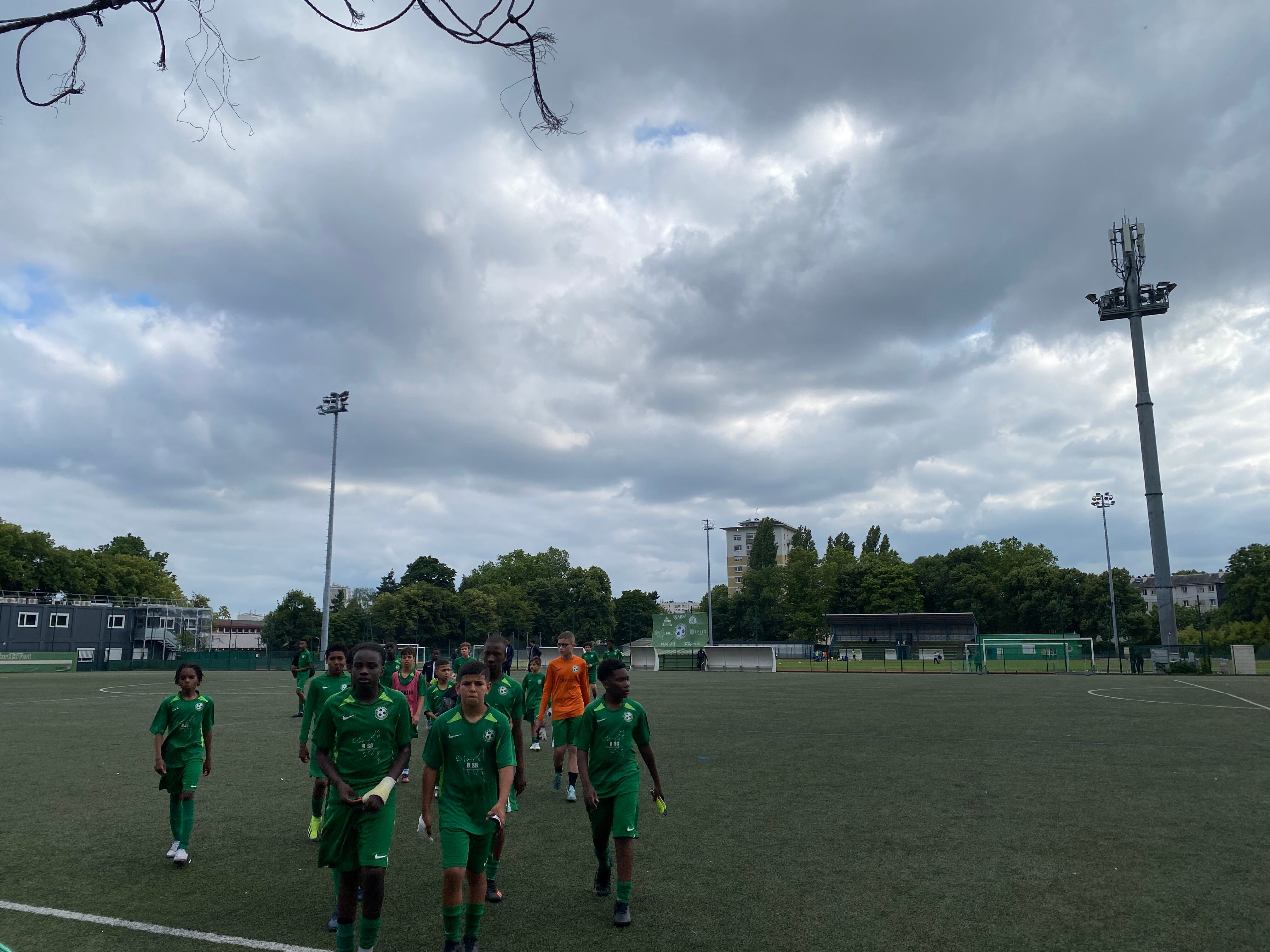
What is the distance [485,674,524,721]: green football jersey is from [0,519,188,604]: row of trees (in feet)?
278

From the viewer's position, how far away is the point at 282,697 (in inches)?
1122

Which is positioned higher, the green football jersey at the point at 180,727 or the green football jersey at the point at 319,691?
the green football jersey at the point at 319,691

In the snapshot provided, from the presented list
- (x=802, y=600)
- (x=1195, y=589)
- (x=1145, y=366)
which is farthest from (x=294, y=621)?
(x=1195, y=589)

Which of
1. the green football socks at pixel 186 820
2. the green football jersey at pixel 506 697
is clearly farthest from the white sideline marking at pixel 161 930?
the green football jersey at pixel 506 697

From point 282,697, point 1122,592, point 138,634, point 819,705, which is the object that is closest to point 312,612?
point 138,634

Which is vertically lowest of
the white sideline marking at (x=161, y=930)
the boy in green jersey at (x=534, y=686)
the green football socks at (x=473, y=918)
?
the white sideline marking at (x=161, y=930)

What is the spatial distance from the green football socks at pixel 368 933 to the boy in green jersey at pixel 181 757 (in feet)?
10.8

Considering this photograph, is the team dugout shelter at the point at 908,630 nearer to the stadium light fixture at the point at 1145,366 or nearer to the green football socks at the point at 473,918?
the stadium light fixture at the point at 1145,366

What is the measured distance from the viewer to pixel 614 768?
6.28m

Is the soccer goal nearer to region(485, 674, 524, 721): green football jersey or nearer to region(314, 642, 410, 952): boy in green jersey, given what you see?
region(485, 674, 524, 721): green football jersey

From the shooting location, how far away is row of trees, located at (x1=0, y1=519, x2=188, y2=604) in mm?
74938

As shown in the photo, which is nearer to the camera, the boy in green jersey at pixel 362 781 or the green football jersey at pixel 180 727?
the boy in green jersey at pixel 362 781

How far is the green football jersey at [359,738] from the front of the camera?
526 centimetres

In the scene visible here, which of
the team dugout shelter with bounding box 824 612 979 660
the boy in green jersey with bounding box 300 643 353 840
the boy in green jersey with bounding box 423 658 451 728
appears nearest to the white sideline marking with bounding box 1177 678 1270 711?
the boy in green jersey with bounding box 423 658 451 728
